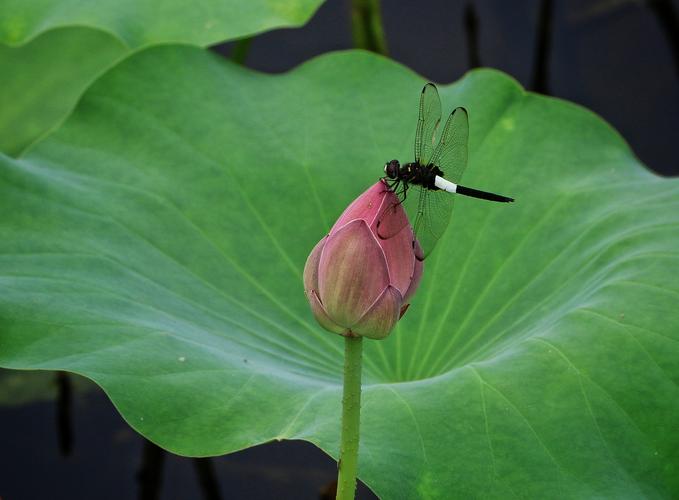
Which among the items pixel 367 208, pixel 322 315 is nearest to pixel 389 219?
pixel 367 208

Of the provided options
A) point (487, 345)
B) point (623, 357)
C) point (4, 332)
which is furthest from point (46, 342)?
point (623, 357)

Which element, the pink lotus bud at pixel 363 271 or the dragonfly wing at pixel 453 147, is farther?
the dragonfly wing at pixel 453 147

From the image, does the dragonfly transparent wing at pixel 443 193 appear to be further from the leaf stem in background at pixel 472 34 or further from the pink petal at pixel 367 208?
the leaf stem in background at pixel 472 34

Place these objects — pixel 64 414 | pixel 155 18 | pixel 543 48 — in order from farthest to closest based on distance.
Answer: pixel 543 48, pixel 64 414, pixel 155 18

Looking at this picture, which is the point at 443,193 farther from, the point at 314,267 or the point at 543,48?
the point at 543,48

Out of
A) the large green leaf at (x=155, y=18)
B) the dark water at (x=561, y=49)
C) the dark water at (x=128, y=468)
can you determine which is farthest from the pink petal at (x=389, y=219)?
the dark water at (x=561, y=49)

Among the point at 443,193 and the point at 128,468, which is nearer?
the point at 443,193

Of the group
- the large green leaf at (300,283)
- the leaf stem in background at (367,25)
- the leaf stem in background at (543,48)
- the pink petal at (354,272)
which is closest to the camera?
the pink petal at (354,272)
